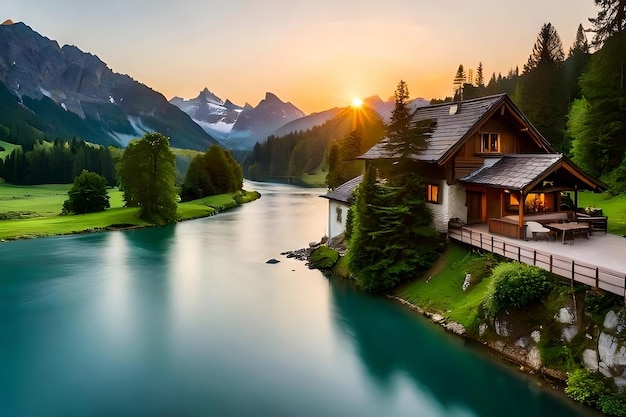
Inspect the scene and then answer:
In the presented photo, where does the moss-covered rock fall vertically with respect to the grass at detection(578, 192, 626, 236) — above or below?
below

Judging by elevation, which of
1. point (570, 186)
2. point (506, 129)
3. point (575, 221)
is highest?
point (506, 129)

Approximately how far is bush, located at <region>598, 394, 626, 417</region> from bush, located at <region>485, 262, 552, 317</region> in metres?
5.01

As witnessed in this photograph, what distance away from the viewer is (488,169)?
31078mm

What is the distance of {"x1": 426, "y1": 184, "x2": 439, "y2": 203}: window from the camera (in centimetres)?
3319

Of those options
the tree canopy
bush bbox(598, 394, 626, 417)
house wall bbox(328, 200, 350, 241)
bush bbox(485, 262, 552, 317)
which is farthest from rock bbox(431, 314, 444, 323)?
the tree canopy

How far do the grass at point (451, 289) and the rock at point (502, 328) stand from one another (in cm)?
152

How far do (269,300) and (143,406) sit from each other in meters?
14.4

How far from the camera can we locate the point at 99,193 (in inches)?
3172

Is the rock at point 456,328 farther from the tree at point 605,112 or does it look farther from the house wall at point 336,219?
the tree at point 605,112

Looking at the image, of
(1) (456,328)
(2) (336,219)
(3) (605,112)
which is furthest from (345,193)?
(3) (605,112)

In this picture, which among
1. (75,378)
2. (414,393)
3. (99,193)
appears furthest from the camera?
(99,193)

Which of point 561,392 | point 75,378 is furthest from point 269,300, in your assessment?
point 561,392

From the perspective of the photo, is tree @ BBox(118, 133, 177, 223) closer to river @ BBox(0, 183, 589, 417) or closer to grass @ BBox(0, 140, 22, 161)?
river @ BBox(0, 183, 589, 417)

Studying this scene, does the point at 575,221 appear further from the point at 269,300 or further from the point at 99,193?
the point at 99,193
